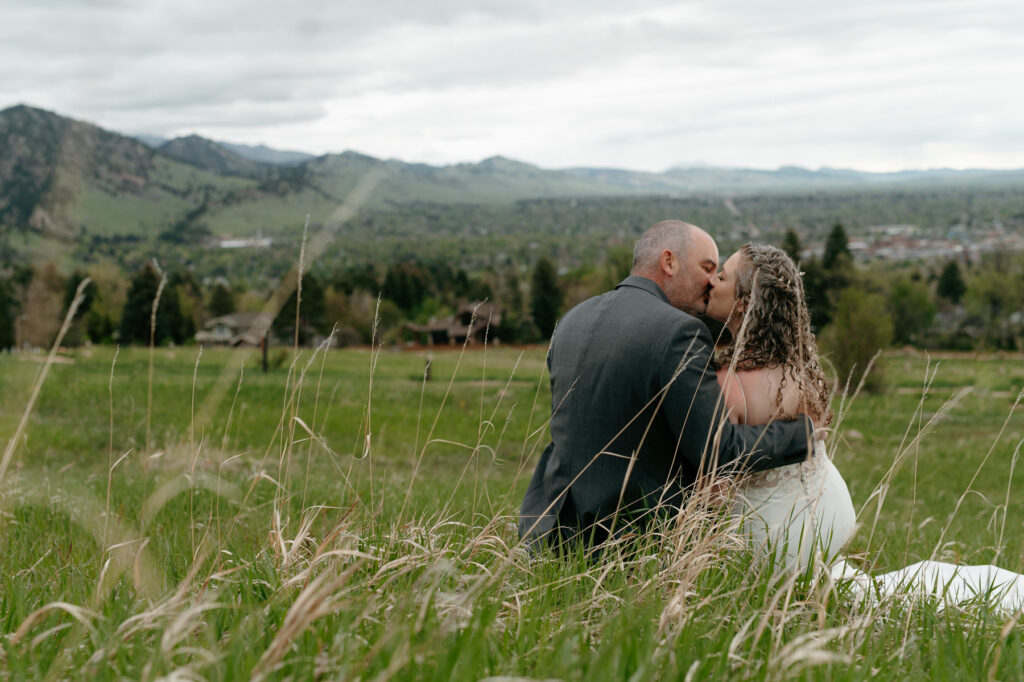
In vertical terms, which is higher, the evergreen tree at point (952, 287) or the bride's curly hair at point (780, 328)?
the bride's curly hair at point (780, 328)

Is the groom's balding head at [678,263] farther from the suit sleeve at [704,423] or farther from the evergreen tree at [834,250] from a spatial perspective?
the evergreen tree at [834,250]

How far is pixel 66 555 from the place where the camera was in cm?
397

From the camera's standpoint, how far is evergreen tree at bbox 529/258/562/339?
276ft

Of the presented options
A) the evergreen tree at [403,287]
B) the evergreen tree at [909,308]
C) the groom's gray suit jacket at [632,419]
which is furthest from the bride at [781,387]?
the evergreen tree at [403,287]

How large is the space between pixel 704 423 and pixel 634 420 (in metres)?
0.35

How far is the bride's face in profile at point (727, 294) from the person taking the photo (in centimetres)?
395

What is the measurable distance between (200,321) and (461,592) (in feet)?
282

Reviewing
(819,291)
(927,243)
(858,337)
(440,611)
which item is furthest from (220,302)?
(927,243)

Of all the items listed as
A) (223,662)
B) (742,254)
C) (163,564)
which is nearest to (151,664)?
(223,662)

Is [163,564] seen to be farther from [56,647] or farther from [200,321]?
[200,321]

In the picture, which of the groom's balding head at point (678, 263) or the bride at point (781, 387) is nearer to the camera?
the bride at point (781, 387)

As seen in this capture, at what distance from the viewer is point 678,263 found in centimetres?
417

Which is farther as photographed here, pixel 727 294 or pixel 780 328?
pixel 727 294

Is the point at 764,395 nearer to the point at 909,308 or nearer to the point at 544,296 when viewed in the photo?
the point at 909,308
